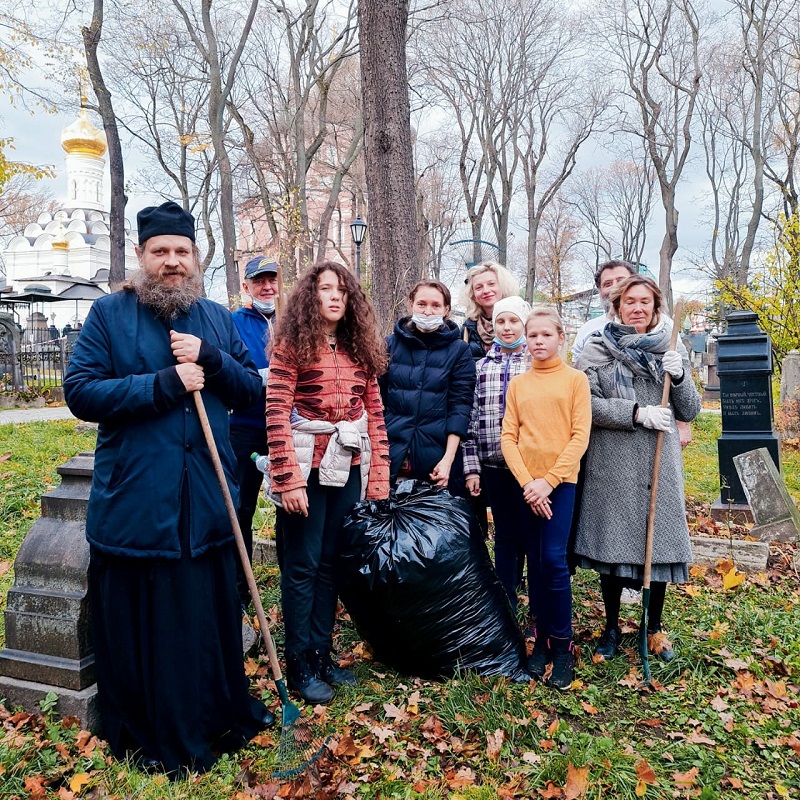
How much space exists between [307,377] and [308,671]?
→ 4.46 feet

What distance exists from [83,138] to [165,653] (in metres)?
39.4

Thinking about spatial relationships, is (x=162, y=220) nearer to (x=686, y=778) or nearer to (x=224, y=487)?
(x=224, y=487)

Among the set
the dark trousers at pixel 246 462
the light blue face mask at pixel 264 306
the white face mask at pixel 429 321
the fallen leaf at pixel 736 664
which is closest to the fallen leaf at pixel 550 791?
the fallen leaf at pixel 736 664

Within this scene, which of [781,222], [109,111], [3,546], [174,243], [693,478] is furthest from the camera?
[109,111]

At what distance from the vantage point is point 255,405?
10.5 feet

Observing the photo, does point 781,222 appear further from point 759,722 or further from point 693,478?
point 759,722

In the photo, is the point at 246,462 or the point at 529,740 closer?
the point at 529,740

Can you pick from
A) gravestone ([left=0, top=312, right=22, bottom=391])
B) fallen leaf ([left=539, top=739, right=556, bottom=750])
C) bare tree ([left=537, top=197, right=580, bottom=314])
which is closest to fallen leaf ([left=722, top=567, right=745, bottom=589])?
fallen leaf ([left=539, top=739, right=556, bottom=750])

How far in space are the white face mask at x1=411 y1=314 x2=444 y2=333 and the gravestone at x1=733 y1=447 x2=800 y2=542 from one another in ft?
10.5

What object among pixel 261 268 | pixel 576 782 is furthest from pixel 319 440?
pixel 576 782

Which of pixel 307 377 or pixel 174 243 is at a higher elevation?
pixel 174 243

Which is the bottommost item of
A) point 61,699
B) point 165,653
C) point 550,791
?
point 550,791

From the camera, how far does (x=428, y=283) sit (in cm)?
319

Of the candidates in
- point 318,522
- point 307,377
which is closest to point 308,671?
point 318,522
